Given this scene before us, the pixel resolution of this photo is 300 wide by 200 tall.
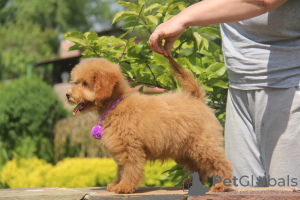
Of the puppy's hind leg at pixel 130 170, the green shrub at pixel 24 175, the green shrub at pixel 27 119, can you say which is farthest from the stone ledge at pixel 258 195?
the green shrub at pixel 27 119

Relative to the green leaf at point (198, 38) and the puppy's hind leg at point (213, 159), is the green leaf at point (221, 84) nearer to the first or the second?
the green leaf at point (198, 38)

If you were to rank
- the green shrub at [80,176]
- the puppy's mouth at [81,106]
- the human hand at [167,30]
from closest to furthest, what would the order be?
1. the human hand at [167,30]
2. the puppy's mouth at [81,106]
3. the green shrub at [80,176]

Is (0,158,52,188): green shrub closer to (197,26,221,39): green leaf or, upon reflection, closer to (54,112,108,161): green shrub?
(54,112,108,161): green shrub

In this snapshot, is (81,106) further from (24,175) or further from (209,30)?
(24,175)

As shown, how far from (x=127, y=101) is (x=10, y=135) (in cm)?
817

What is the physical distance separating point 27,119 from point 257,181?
862cm

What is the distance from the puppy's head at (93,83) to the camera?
109 inches

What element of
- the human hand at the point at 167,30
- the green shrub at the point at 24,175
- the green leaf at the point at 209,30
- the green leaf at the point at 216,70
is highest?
the green leaf at the point at 209,30

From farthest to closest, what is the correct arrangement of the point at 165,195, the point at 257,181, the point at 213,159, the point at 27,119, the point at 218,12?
the point at 27,119 → the point at 257,181 → the point at 213,159 → the point at 165,195 → the point at 218,12

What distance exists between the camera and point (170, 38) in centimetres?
262

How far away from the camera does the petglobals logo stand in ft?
8.68

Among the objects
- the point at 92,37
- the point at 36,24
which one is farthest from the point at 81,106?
the point at 36,24

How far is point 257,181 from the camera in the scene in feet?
9.26

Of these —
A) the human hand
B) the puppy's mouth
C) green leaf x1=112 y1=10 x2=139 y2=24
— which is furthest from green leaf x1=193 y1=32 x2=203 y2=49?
the puppy's mouth
